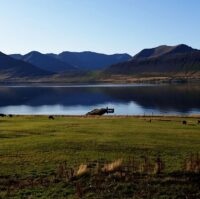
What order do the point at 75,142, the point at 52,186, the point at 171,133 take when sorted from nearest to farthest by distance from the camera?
the point at 52,186
the point at 75,142
the point at 171,133

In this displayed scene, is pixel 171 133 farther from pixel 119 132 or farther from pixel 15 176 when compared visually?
pixel 15 176

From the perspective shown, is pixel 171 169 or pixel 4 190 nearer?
pixel 4 190

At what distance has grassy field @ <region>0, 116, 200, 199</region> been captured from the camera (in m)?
24.0

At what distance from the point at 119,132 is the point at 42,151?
51.4 ft

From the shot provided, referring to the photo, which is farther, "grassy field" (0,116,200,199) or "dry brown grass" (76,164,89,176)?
"dry brown grass" (76,164,89,176)

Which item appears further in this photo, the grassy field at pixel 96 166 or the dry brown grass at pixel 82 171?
the dry brown grass at pixel 82 171

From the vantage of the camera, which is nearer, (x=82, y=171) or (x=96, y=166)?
(x=82, y=171)

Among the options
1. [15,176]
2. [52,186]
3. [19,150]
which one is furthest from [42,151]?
[52,186]

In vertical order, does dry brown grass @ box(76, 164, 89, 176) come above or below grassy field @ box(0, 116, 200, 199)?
above

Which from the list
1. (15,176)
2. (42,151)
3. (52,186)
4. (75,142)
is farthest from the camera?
(75,142)

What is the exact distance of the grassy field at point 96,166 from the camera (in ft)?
78.7

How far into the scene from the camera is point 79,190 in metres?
23.9

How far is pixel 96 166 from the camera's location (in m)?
29.0

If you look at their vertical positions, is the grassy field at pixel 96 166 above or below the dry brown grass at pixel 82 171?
below
